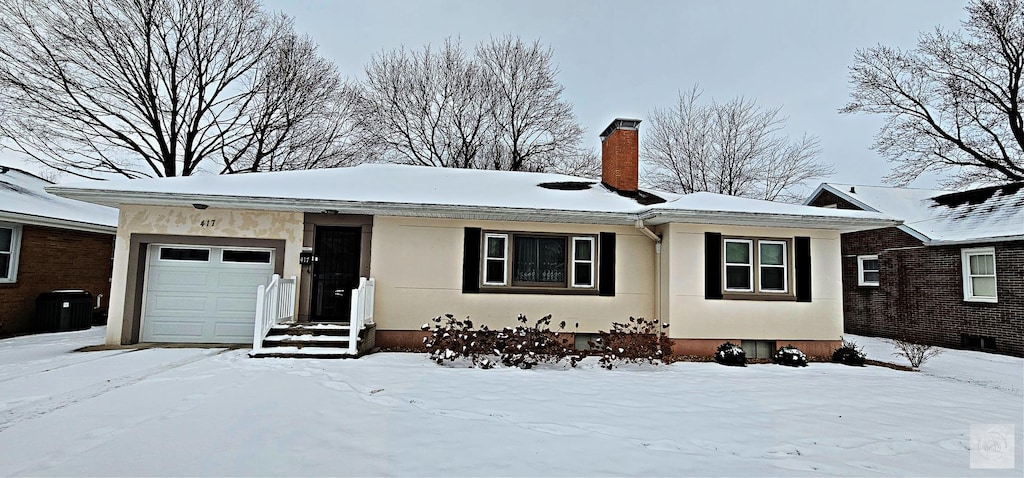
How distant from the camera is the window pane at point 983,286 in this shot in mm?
11711

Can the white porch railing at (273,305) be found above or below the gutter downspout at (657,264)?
below

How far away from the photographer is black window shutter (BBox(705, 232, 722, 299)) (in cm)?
925

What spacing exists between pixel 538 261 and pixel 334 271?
4113mm

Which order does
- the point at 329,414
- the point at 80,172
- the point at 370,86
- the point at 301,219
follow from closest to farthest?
1. the point at 329,414
2. the point at 301,219
3. the point at 80,172
4. the point at 370,86

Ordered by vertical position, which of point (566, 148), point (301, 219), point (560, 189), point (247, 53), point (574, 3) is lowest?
point (301, 219)

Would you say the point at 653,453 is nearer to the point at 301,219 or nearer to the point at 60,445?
the point at 60,445

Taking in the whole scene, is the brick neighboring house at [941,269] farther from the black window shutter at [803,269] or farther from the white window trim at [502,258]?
the white window trim at [502,258]

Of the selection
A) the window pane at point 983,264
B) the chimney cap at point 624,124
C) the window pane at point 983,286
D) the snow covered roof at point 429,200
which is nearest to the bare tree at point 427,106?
the chimney cap at point 624,124

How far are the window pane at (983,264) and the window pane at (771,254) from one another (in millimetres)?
6761

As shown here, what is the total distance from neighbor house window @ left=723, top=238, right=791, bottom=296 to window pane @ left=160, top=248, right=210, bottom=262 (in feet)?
33.7

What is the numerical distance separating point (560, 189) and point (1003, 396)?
802 cm

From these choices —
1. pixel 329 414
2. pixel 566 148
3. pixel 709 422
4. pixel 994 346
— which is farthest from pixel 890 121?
pixel 329 414

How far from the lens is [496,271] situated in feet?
31.8

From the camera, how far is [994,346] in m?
11.6
